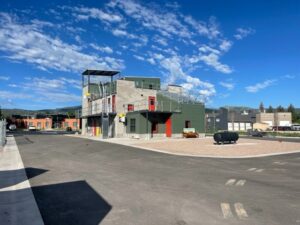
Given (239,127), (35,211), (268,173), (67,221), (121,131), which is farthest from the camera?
(239,127)

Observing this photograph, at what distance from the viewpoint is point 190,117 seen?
41125 millimetres

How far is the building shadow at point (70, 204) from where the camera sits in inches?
233

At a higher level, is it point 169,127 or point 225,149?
point 169,127

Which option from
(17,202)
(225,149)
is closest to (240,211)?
(17,202)

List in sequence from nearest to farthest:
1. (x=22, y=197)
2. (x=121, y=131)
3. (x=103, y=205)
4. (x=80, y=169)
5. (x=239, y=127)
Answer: (x=103, y=205) → (x=22, y=197) → (x=80, y=169) → (x=121, y=131) → (x=239, y=127)

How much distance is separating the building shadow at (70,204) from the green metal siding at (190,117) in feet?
102

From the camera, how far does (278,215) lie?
6.12 m

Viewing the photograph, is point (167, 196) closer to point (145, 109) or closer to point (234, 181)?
point (234, 181)

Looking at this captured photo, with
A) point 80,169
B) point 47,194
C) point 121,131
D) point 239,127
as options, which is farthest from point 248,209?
point 239,127

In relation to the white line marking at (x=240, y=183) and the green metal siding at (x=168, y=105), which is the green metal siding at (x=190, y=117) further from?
the white line marking at (x=240, y=183)

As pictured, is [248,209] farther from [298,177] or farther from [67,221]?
[298,177]

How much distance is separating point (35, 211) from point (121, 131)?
113 feet

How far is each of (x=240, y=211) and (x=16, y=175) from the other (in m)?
8.66

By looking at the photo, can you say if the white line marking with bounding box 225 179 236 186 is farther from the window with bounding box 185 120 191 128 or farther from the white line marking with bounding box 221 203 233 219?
the window with bounding box 185 120 191 128
